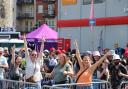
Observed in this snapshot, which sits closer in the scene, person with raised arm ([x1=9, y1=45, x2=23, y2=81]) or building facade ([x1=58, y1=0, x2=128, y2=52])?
person with raised arm ([x1=9, y1=45, x2=23, y2=81])

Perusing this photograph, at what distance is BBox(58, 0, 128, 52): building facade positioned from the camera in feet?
90.3

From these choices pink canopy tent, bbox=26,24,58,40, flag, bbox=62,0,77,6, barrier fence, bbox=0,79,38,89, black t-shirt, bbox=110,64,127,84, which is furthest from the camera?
flag, bbox=62,0,77,6

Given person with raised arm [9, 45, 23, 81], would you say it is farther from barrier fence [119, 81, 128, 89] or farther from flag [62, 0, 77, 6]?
flag [62, 0, 77, 6]

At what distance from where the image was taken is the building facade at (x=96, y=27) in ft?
90.3

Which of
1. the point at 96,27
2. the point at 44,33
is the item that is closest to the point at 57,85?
the point at 96,27

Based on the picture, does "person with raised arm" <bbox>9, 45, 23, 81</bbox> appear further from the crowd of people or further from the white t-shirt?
the white t-shirt

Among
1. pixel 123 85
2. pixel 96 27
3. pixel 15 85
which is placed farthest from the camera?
pixel 96 27

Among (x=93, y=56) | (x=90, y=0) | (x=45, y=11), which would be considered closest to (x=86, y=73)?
(x=93, y=56)

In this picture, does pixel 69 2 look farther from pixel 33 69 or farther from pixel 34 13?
pixel 34 13

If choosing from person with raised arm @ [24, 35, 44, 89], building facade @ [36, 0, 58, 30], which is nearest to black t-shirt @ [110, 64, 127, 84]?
person with raised arm @ [24, 35, 44, 89]

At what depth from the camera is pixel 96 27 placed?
29.4m

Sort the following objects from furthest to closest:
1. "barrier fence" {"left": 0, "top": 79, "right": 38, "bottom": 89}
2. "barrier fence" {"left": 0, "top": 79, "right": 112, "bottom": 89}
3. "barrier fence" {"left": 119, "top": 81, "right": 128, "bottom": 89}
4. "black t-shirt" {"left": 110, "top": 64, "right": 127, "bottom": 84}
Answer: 1. "black t-shirt" {"left": 110, "top": 64, "right": 127, "bottom": 84}
2. "barrier fence" {"left": 119, "top": 81, "right": 128, "bottom": 89}
3. "barrier fence" {"left": 0, "top": 79, "right": 38, "bottom": 89}
4. "barrier fence" {"left": 0, "top": 79, "right": 112, "bottom": 89}

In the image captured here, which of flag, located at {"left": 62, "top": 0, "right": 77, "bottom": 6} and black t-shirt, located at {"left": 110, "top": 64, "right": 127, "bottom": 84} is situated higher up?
flag, located at {"left": 62, "top": 0, "right": 77, "bottom": 6}

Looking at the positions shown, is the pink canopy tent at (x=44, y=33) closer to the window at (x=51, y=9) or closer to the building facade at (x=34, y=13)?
the building facade at (x=34, y=13)
